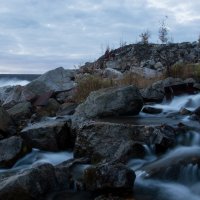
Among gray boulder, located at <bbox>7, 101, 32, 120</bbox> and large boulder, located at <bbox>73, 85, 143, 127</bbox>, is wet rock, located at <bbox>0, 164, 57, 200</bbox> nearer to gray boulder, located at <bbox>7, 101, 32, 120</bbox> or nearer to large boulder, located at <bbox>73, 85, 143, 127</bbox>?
large boulder, located at <bbox>73, 85, 143, 127</bbox>

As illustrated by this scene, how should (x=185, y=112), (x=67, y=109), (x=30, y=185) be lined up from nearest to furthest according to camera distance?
(x=30, y=185)
(x=185, y=112)
(x=67, y=109)

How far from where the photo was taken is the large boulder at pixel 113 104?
10.6 m

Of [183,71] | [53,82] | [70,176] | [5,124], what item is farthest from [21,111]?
[70,176]

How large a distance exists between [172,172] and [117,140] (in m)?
1.59

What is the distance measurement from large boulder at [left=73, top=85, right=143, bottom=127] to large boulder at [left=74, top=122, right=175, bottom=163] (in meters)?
1.69

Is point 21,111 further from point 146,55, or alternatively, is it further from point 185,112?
point 146,55

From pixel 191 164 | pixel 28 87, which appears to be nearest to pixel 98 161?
pixel 191 164

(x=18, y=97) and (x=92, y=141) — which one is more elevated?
(x=18, y=97)

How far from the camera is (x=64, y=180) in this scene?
7395 mm

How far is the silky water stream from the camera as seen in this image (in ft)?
22.1

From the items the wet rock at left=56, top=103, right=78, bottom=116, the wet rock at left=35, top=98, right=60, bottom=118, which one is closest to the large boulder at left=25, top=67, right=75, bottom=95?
the wet rock at left=35, top=98, right=60, bottom=118

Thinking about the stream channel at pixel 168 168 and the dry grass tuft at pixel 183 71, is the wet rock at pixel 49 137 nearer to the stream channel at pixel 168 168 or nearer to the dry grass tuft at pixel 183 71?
the stream channel at pixel 168 168

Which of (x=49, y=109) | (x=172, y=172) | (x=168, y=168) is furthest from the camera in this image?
(x=49, y=109)

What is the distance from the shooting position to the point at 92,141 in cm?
870
